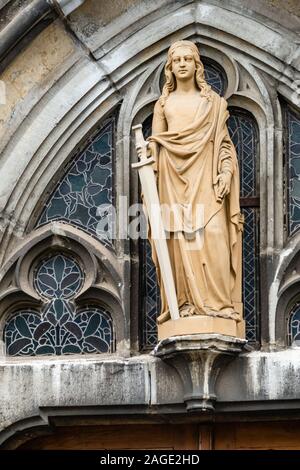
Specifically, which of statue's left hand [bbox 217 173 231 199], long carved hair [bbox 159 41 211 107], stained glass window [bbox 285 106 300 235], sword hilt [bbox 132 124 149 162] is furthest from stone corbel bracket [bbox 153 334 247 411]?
long carved hair [bbox 159 41 211 107]

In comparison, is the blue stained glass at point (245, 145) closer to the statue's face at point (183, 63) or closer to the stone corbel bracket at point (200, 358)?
the statue's face at point (183, 63)

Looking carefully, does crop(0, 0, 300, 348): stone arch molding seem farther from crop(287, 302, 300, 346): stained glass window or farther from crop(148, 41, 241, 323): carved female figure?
crop(287, 302, 300, 346): stained glass window

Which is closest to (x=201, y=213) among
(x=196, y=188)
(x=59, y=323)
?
(x=196, y=188)

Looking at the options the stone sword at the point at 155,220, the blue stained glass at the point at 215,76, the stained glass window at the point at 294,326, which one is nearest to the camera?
the stone sword at the point at 155,220

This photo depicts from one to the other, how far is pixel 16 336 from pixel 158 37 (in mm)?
2182

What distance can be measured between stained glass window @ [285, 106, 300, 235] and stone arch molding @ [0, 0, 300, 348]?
9 cm

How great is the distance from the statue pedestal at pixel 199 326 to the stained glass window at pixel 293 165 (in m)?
0.92

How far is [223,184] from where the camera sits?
1294cm

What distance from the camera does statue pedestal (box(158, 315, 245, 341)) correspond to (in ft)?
41.6

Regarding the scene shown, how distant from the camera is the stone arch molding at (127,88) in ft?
44.4

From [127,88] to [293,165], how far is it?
1222mm

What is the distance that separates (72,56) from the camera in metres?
13.8

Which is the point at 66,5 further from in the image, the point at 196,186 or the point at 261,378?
the point at 261,378

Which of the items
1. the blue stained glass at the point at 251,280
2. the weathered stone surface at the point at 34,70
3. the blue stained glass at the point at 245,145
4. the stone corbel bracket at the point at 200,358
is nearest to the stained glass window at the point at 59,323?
the stone corbel bracket at the point at 200,358
